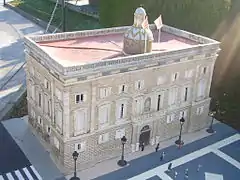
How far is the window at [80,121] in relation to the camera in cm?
3609

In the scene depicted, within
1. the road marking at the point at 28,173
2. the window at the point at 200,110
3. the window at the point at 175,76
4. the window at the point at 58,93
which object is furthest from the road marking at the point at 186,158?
the window at the point at 58,93

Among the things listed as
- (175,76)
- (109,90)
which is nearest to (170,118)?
(175,76)

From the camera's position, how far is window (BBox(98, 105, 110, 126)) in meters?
37.4

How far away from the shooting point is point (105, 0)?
66000mm

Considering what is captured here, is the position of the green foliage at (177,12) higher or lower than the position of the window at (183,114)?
higher

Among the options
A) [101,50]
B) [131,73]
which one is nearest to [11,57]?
[101,50]

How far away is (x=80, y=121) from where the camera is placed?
36531 mm

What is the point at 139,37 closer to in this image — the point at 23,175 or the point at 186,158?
the point at 186,158

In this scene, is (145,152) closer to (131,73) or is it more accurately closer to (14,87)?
(131,73)

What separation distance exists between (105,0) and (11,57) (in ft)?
62.9

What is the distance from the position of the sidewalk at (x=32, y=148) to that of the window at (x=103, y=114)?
654 centimetres

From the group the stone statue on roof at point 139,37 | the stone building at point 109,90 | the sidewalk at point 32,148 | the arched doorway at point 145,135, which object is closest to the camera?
the stone building at point 109,90

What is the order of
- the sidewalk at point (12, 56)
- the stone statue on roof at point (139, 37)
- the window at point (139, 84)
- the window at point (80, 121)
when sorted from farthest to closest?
1. the sidewalk at point (12, 56)
2. the stone statue on roof at point (139, 37)
3. the window at point (139, 84)
4. the window at point (80, 121)

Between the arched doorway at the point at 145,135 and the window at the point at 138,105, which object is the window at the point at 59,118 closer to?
the window at the point at 138,105
